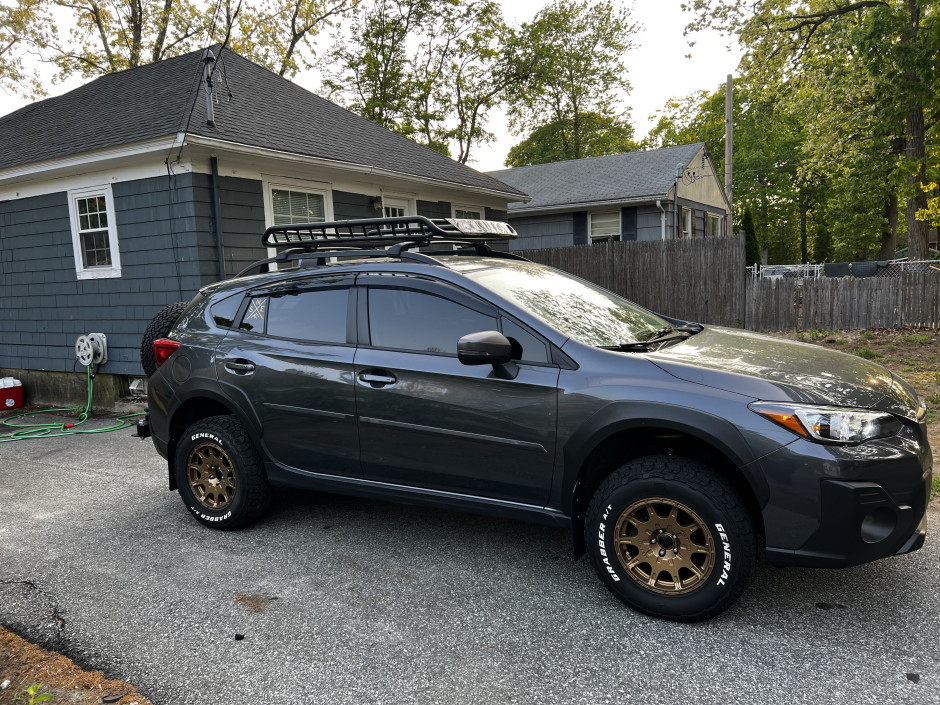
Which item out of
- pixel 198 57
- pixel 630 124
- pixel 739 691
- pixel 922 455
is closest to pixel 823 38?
pixel 198 57

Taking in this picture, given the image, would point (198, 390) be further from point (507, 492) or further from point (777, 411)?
point (777, 411)

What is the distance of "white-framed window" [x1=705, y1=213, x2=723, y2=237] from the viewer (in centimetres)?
→ 2273

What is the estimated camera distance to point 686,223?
20391 millimetres

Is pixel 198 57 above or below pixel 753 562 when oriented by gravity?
above

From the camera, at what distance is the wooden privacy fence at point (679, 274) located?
1257 cm

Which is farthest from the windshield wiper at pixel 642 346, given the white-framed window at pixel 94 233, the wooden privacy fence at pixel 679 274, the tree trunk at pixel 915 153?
the tree trunk at pixel 915 153

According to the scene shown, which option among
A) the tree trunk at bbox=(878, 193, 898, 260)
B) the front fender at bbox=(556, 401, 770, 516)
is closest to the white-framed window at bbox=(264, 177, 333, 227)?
the front fender at bbox=(556, 401, 770, 516)

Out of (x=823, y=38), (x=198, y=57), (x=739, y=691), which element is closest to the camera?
(x=739, y=691)

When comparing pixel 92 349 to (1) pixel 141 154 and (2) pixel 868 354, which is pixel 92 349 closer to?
(1) pixel 141 154

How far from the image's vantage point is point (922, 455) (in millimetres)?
2793

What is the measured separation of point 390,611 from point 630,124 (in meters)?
41.2

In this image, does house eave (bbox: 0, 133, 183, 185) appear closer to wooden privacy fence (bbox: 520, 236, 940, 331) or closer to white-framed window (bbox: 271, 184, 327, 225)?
white-framed window (bbox: 271, 184, 327, 225)

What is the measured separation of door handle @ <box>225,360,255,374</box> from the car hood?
2392 millimetres

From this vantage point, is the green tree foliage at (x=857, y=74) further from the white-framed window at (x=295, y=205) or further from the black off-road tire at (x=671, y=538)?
the black off-road tire at (x=671, y=538)
